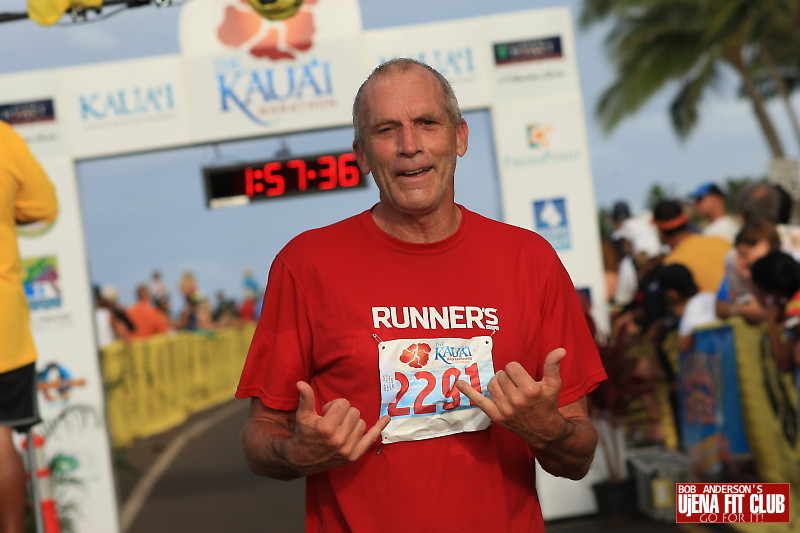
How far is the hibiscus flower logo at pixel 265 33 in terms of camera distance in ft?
27.9

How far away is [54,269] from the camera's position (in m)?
8.87

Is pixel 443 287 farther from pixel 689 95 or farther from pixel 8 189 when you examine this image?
pixel 689 95

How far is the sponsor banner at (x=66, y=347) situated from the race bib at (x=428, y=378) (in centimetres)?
664

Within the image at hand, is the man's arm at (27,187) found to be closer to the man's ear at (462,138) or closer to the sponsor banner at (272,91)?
the man's ear at (462,138)

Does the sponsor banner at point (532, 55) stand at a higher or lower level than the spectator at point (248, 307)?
higher

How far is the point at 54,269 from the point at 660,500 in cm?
482

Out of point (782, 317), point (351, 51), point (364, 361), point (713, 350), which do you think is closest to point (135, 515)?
point (351, 51)

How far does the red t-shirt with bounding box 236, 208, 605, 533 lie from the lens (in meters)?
2.65

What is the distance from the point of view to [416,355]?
268cm

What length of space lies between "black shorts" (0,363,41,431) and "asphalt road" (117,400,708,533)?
415cm

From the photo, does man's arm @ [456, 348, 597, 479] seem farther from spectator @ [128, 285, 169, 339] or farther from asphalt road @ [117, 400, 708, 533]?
spectator @ [128, 285, 169, 339]

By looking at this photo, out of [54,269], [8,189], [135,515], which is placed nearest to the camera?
[8,189]

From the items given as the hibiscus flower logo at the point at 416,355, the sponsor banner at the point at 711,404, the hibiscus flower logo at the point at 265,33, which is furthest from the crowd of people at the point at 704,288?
the hibiscus flower logo at the point at 416,355

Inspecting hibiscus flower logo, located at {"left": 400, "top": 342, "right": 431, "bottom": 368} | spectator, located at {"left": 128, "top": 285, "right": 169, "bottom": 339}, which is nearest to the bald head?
hibiscus flower logo, located at {"left": 400, "top": 342, "right": 431, "bottom": 368}
